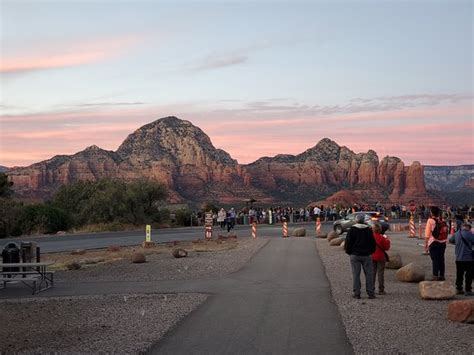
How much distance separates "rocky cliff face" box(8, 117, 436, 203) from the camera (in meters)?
119

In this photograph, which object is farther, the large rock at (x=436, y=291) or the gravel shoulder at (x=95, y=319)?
the large rock at (x=436, y=291)

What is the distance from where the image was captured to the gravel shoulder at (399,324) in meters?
10.5

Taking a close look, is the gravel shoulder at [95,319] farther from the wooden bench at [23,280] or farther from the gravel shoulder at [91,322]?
the wooden bench at [23,280]

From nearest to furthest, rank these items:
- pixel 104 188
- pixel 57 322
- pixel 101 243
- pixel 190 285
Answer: pixel 57 322 < pixel 190 285 < pixel 101 243 < pixel 104 188

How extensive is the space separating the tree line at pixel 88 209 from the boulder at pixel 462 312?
42120 mm

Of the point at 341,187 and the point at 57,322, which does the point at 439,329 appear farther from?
the point at 341,187

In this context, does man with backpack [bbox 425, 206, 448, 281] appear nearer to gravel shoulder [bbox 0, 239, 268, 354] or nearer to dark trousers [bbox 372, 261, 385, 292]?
dark trousers [bbox 372, 261, 385, 292]

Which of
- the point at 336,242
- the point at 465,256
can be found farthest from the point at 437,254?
the point at 336,242

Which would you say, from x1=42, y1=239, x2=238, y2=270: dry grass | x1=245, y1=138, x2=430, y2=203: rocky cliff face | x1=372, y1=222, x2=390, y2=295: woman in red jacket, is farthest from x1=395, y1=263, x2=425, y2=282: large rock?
x1=245, y1=138, x2=430, y2=203: rocky cliff face

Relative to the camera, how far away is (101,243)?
41125 millimetres

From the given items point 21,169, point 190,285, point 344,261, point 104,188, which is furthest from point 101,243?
point 21,169

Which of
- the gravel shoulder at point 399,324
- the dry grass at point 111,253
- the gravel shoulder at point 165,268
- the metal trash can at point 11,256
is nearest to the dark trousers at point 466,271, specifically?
the gravel shoulder at point 399,324

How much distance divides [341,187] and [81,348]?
12253cm

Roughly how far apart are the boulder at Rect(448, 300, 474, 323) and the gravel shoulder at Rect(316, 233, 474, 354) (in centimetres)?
16
